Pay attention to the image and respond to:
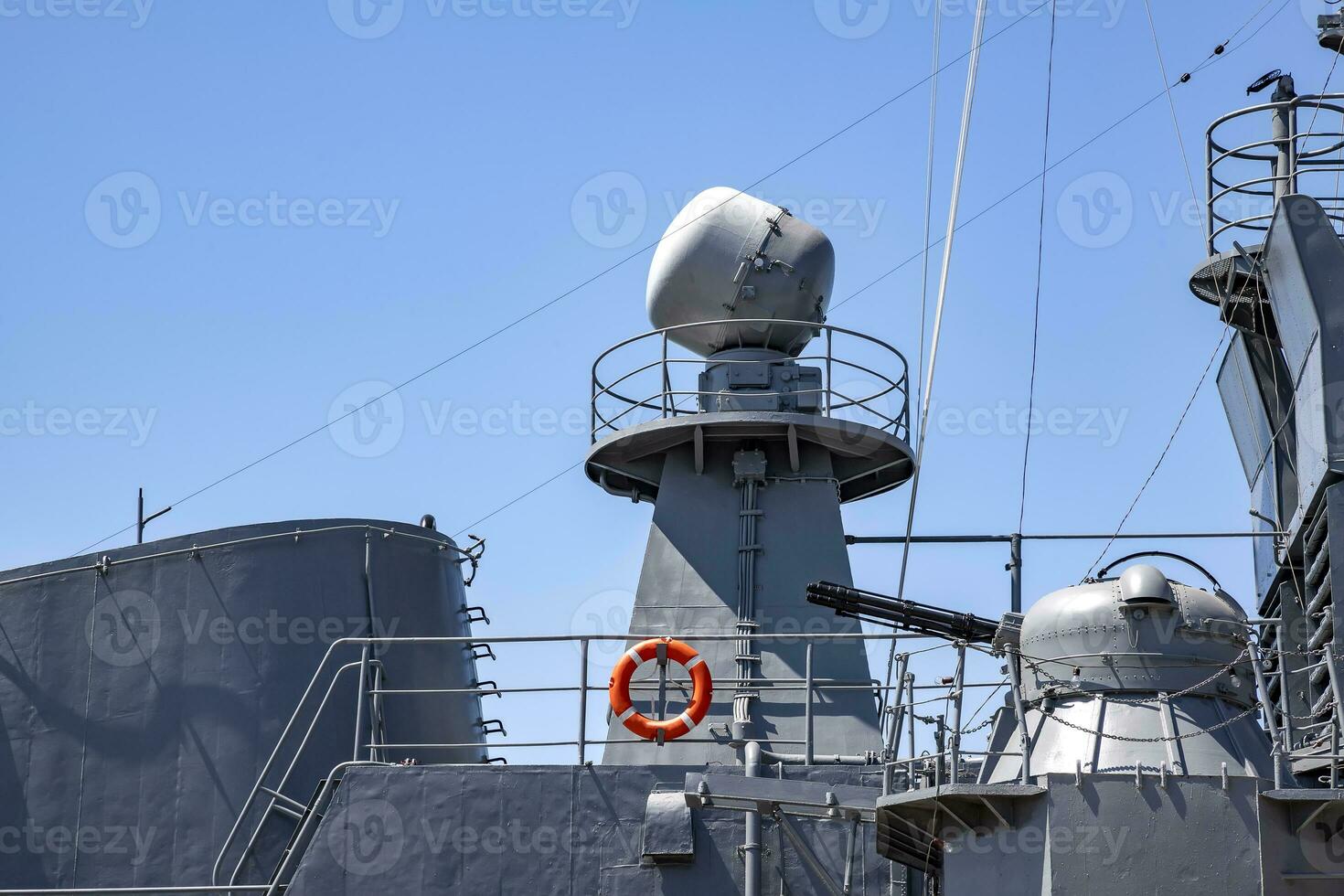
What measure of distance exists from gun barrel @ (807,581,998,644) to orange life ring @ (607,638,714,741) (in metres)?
1.75

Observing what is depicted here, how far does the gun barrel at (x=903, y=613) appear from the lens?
14328mm

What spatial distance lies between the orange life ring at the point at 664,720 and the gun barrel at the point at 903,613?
1749 millimetres

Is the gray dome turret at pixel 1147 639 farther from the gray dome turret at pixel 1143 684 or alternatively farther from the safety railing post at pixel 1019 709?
the safety railing post at pixel 1019 709

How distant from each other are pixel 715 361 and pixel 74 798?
7.56 meters

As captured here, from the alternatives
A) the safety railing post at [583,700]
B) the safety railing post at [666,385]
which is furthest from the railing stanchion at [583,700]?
the safety railing post at [666,385]

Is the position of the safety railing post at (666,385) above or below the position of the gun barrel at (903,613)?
above

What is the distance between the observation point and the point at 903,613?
14.8 m

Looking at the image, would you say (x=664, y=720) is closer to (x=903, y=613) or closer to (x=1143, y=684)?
(x=903, y=613)

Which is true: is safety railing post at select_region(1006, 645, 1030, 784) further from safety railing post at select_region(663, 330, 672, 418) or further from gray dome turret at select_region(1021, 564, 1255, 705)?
safety railing post at select_region(663, 330, 672, 418)

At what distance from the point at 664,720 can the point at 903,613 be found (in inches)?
94.9

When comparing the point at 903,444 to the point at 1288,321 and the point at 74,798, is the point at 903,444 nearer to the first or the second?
the point at 1288,321

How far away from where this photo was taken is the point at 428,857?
13.3 meters

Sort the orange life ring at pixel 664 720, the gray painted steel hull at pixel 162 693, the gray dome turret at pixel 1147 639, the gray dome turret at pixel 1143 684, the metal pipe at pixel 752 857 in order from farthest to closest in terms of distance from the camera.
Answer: the gray painted steel hull at pixel 162 693 < the orange life ring at pixel 664 720 < the metal pipe at pixel 752 857 < the gray dome turret at pixel 1147 639 < the gray dome turret at pixel 1143 684

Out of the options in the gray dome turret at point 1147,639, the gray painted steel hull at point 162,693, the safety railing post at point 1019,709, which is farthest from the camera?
the gray painted steel hull at point 162,693
